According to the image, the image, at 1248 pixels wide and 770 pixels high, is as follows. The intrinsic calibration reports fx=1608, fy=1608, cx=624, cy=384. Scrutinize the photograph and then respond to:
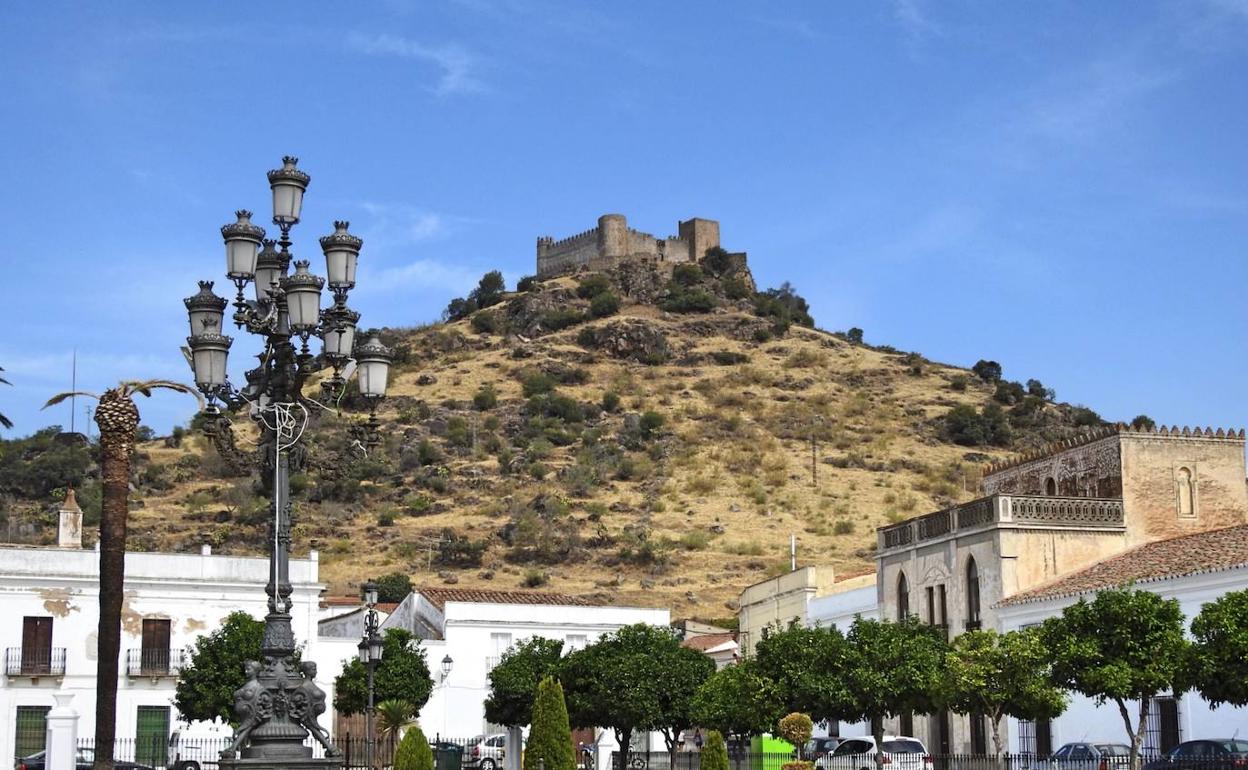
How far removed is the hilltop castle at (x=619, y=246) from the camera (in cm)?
12825

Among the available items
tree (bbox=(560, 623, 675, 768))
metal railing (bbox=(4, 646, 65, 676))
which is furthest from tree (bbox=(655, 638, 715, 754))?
metal railing (bbox=(4, 646, 65, 676))

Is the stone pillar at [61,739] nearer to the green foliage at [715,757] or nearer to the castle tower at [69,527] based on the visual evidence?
the green foliage at [715,757]

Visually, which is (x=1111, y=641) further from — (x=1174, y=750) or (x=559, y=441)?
(x=559, y=441)

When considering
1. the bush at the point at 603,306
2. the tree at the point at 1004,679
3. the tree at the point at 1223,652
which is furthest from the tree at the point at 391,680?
the bush at the point at 603,306

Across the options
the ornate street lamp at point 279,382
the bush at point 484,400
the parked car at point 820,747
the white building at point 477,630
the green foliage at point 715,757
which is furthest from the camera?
the bush at point 484,400

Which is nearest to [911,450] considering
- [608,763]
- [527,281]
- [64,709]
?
[527,281]

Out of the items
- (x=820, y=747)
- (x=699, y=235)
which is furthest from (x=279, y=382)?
(x=699, y=235)

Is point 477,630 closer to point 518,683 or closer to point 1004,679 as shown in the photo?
point 518,683

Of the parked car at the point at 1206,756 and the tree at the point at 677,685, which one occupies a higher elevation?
the tree at the point at 677,685

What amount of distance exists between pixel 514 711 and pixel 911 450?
199ft

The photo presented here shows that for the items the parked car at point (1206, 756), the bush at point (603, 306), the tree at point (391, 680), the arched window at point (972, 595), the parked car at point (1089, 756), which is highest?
the bush at point (603, 306)

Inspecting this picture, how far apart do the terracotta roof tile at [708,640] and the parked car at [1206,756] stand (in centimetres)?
2774

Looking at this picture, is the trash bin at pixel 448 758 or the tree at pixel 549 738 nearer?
the tree at pixel 549 738

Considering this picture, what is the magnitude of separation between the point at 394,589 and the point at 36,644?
27.2 m
